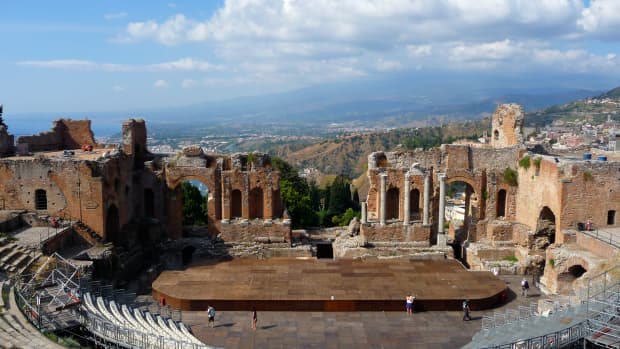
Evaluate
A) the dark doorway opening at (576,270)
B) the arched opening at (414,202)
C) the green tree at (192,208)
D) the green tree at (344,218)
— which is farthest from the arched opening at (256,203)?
the dark doorway opening at (576,270)

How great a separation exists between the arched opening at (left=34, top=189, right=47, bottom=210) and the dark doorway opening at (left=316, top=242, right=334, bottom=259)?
52.7 feet

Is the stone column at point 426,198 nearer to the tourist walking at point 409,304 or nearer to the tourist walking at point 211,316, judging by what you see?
the tourist walking at point 409,304

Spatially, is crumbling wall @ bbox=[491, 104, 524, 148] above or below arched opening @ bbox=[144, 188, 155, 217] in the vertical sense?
above

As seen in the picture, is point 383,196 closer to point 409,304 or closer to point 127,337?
point 409,304

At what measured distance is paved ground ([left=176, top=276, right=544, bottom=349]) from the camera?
22625mm

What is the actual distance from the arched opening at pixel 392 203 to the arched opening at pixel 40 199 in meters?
20.0

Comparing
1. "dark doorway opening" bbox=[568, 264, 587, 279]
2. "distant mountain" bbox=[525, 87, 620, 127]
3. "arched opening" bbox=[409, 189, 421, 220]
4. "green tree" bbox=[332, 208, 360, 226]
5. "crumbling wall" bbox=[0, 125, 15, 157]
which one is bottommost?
"green tree" bbox=[332, 208, 360, 226]

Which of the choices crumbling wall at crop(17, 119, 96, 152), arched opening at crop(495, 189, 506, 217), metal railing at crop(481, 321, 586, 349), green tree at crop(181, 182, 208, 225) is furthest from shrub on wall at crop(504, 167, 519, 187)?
crumbling wall at crop(17, 119, 96, 152)

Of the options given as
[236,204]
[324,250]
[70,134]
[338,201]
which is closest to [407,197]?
[324,250]

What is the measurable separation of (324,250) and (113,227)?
13.0 meters

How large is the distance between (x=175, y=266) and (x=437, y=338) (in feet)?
52.4

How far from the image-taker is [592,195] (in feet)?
99.8

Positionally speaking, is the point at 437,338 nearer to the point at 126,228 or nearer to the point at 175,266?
the point at 175,266

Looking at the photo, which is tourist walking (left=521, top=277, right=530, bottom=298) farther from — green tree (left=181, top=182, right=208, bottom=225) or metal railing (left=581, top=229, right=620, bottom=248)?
green tree (left=181, top=182, right=208, bottom=225)
